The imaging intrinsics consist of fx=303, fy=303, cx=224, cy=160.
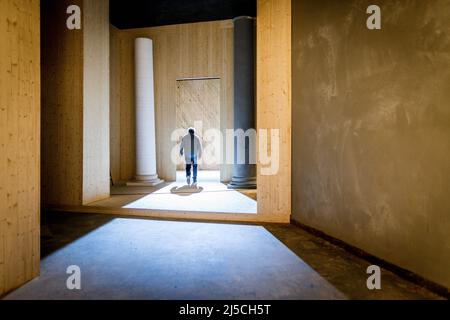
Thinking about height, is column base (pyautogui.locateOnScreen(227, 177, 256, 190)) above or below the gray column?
below

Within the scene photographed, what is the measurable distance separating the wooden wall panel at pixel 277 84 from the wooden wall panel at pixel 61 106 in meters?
3.60

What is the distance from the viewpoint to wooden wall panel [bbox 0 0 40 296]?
2.58 meters

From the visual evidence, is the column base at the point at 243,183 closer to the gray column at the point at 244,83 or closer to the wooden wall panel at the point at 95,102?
the gray column at the point at 244,83

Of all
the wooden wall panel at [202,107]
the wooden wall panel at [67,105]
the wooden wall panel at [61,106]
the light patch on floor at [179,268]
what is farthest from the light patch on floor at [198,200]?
the wooden wall panel at [202,107]

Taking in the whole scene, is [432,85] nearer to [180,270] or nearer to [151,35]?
[180,270]

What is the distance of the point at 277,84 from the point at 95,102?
12.8 feet

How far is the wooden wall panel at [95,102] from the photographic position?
611 centimetres

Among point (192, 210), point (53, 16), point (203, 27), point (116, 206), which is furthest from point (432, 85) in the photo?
point (203, 27)

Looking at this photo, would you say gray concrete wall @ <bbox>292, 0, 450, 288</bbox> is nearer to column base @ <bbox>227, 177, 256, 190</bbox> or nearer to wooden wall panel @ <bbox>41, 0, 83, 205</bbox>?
column base @ <bbox>227, 177, 256, 190</bbox>
